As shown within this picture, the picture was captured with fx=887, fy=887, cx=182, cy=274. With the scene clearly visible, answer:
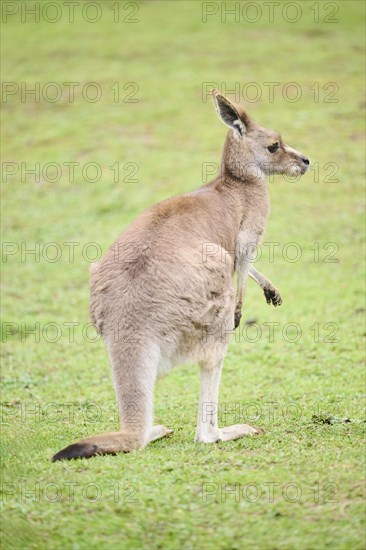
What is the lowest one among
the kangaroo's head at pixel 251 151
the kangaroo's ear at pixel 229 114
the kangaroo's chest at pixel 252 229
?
the kangaroo's chest at pixel 252 229

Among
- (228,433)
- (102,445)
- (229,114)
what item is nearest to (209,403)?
(228,433)

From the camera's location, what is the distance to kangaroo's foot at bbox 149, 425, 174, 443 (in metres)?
6.30

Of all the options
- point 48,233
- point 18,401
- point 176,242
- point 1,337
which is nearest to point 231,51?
point 48,233

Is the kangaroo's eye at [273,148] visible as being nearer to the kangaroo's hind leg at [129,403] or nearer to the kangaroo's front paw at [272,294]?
the kangaroo's front paw at [272,294]

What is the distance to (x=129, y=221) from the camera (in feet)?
49.1

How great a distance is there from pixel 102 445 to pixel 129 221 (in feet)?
32.7

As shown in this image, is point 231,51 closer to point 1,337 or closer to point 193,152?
point 193,152

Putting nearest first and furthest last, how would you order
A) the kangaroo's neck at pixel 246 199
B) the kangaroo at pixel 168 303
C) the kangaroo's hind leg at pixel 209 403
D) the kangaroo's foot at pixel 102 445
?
the kangaroo's foot at pixel 102 445
the kangaroo at pixel 168 303
the kangaroo's hind leg at pixel 209 403
the kangaroo's neck at pixel 246 199

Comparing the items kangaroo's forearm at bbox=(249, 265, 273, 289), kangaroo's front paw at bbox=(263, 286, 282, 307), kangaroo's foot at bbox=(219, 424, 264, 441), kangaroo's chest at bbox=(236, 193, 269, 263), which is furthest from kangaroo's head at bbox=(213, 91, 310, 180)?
kangaroo's foot at bbox=(219, 424, 264, 441)

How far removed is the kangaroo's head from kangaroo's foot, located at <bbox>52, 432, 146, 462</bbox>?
2.66 metres

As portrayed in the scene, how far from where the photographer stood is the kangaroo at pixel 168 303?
5.48 m

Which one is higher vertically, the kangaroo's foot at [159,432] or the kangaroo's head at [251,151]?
the kangaroo's head at [251,151]

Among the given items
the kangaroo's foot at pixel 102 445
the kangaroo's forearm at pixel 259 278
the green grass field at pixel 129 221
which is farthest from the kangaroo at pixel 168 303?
the kangaroo's forearm at pixel 259 278

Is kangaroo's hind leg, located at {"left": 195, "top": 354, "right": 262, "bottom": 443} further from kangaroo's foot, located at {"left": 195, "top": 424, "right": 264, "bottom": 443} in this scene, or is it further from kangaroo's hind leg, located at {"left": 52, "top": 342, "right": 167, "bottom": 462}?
kangaroo's hind leg, located at {"left": 52, "top": 342, "right": 167, "bottom": 462}
